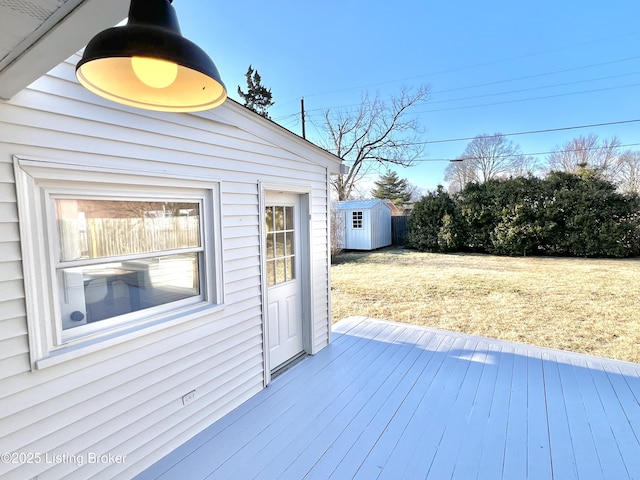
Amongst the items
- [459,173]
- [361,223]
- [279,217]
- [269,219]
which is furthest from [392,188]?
[269,219]

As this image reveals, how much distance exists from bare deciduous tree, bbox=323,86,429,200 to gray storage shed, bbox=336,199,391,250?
427cm

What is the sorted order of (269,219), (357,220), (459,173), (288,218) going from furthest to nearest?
(459,173) → (357,220) → (288,218) → (269,219)

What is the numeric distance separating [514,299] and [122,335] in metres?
6.43

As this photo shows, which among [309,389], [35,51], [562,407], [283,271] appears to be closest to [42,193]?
[35,51]

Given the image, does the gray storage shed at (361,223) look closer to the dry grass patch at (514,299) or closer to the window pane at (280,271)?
the dry grass patch at (514,299)

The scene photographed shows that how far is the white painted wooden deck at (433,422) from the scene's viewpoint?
2021 mm

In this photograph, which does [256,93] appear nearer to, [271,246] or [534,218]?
[271,246]

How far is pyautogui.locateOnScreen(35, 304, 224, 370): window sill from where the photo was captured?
1634 millimetres

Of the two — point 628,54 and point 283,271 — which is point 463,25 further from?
point 283,271

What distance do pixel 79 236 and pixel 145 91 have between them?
108 cm

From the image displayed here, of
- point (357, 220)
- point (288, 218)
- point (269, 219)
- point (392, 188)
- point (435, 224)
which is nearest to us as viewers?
point (269, 219)

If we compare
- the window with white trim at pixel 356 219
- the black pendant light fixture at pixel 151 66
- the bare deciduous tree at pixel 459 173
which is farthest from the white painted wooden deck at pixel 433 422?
the bare deciduous tree at pixel 459 173

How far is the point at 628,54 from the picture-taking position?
34.4 feet

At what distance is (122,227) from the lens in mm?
2008
